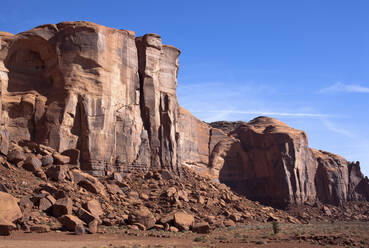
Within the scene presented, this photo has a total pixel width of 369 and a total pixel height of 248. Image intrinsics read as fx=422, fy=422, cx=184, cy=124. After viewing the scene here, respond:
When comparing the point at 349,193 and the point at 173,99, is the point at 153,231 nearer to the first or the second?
the point at 173,99

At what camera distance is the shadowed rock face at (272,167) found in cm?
4734

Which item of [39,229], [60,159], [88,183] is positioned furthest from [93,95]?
[39,229]

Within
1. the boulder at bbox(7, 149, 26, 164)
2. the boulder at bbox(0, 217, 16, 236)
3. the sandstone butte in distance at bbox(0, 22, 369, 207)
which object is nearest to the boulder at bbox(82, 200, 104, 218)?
the boulder at bbox(0, 217, 16, 236)

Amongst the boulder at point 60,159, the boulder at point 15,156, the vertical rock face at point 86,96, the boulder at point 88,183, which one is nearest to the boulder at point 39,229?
the boulder at point 88,183

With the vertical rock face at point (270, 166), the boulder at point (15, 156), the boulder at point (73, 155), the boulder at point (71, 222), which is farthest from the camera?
the vertical rock face at point (270, 166)

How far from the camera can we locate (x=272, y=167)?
48.3m

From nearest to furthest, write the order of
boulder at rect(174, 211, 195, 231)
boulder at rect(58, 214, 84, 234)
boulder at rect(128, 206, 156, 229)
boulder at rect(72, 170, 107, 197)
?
boulder at rect(58, 214, 84, 234) < boulder at rect(128, 206, 156, 229) < boulder at rect(174, 211, 195, 231) < boulder at rect(72, 170, 107, 197)

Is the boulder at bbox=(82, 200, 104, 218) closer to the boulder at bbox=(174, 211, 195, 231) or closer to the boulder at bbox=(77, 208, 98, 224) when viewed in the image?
the boulder at bbox=(77, 208, 98, 224)

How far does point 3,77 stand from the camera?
2736 cm

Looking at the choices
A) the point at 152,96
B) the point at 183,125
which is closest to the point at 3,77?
the point at 152,96

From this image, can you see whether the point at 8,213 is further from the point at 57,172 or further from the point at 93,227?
the point at 57,172

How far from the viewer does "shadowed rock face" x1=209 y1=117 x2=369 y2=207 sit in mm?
47344

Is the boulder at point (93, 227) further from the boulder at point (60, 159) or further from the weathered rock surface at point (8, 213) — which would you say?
the boulder at point (60, 159)

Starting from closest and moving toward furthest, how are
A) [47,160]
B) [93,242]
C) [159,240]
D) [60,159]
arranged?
[93,242]
[159,240]
[47,160]
[60,159]
